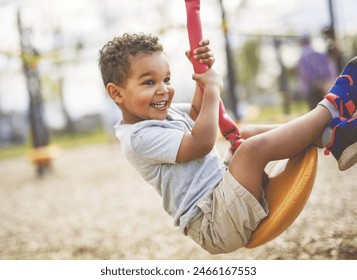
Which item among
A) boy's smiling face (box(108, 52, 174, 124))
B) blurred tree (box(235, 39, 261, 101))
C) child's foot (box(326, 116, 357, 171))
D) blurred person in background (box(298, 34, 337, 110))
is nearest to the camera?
child's foot (box(326, 116, 357, 171))

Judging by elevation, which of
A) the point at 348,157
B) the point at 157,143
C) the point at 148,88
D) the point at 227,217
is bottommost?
the point at 227,217

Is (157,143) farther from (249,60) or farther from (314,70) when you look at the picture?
→ (249,60)

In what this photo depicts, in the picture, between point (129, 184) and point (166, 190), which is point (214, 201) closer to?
point (166, 190)

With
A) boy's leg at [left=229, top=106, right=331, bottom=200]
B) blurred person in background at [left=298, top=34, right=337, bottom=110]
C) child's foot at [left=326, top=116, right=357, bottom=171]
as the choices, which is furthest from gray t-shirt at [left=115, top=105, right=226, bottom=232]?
blurred person in background at [left=298, top=34, right=337, bottom=110]

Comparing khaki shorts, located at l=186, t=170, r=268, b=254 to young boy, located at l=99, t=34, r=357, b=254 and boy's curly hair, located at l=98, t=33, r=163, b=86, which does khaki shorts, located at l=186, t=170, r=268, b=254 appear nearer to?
young boy, located at l=99, t=34, r=357, b=254

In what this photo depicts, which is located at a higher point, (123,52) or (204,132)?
(123,52)

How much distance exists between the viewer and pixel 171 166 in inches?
48.4

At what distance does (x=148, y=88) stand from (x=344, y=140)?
1.95 ft

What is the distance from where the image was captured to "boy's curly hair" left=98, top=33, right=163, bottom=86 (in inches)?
47.9

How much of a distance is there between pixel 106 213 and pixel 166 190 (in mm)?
2040

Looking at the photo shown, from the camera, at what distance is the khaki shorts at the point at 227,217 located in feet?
3.81

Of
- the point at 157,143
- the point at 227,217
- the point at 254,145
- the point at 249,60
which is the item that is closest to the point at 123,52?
the point at 157,143

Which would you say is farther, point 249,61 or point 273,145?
point 249,61

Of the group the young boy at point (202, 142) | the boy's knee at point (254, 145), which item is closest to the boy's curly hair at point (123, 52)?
the young boy at point (202, 142)
